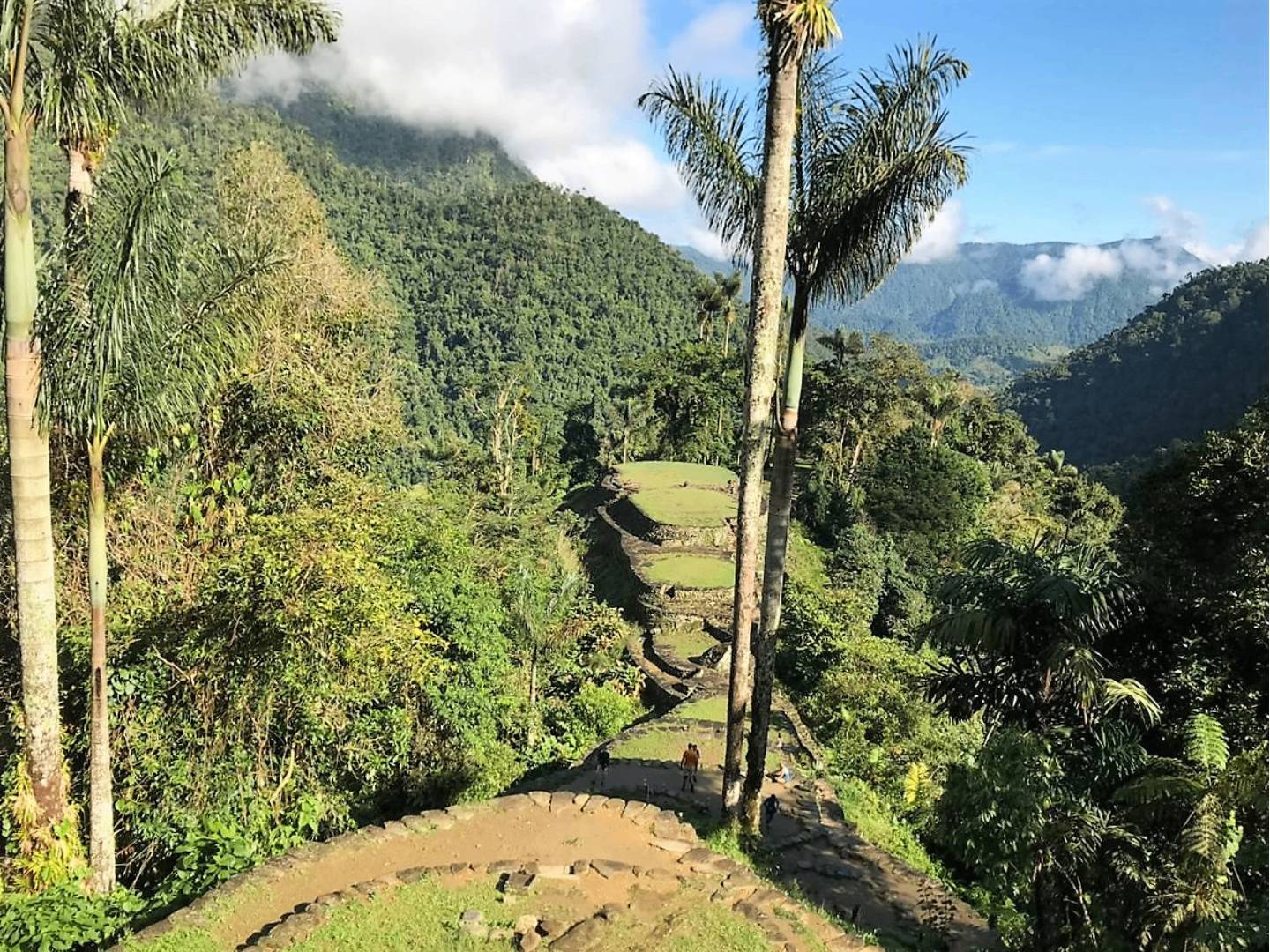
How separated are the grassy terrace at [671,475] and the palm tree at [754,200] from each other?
27.5 metres

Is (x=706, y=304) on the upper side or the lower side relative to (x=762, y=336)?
upper

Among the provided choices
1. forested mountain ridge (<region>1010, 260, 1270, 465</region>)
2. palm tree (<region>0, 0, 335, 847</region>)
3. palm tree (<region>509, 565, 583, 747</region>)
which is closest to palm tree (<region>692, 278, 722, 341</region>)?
palm tree (<region>509, 565, 583, 747</region>)

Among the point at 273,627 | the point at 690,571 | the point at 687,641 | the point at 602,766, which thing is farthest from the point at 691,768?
the point at 690,571

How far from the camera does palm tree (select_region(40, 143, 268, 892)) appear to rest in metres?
5.75

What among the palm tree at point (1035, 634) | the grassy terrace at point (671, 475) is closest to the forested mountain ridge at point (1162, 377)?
the grassy terrace at point (671, 475)

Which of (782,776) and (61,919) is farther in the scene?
(782,776)

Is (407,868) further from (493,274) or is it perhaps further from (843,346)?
(493,274)

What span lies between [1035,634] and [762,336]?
143 inches

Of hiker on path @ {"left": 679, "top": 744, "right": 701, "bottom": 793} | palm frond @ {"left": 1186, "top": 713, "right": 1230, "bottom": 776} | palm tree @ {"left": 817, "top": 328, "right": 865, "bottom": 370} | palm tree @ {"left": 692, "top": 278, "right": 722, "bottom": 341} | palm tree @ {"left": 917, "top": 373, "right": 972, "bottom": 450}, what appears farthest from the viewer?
palm tree @ {"left": 692, "top": 278, "right": 722, "bottom": 341}

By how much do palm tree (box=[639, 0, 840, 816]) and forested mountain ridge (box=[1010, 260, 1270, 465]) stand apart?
221 ft

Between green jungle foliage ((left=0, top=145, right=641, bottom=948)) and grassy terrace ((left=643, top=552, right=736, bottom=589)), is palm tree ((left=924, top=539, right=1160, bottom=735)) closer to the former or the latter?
green jungle foliage ((left=0, top=145, right=641, bottom=948))

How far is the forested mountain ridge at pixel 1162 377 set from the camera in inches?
2795

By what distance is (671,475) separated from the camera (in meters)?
38.2

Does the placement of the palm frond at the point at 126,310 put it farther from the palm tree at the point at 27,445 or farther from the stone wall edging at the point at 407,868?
the stone wall edging at the point at 407,868
